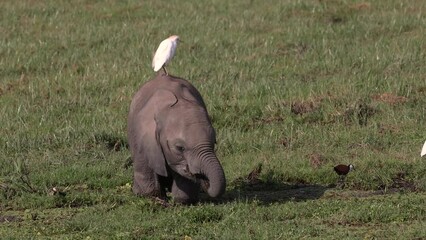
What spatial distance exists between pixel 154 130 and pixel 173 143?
0.29 metres

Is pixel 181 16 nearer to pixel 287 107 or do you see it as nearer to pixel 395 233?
pixel 287 107

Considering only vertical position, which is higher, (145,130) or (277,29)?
(145,130)

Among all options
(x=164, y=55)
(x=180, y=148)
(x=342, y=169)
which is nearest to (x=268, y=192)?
(x=342, y=169)

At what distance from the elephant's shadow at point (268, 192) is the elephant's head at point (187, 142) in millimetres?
613

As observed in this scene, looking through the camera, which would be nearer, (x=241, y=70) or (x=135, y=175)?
(x=135, y=175)

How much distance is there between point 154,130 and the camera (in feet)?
32.0

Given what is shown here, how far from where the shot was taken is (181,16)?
18.6 meters

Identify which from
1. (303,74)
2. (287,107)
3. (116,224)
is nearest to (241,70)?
(303,74)

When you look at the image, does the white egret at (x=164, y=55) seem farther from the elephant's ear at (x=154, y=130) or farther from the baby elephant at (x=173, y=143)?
the elephant's ear at (x=154, y=130)

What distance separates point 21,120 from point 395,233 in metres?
5.90

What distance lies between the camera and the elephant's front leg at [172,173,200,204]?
9.73 meters

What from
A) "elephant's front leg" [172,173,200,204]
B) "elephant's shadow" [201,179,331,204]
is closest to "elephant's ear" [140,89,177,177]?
"elephant's front leg" [172,173,200,204]

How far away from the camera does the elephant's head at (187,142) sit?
30.3 feet

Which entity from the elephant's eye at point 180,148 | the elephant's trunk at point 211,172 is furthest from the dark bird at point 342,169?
the elephant's eye at point 180,148
